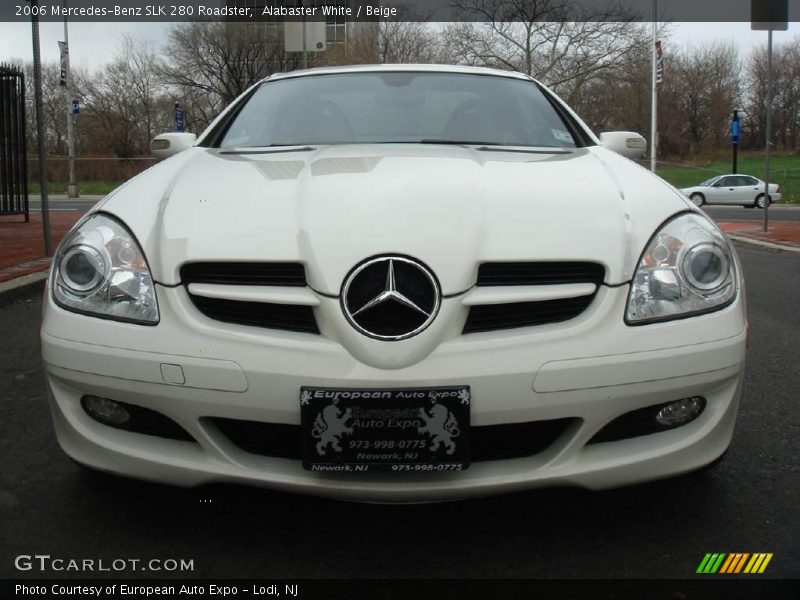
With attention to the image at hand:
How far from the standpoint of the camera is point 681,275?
206 centimetres

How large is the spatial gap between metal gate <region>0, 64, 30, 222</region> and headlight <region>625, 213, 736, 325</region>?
1103 centimetres

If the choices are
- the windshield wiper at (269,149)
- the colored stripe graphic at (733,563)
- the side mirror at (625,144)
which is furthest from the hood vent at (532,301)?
the side mirror at (625,144)

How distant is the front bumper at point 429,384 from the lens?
1.83 m

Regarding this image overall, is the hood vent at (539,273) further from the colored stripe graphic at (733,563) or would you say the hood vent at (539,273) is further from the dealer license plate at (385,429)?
the colored stripe graphic at (733,563)

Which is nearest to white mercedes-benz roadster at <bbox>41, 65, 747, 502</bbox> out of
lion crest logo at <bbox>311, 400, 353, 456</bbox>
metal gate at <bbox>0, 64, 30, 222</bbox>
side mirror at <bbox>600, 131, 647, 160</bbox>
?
lion crest logo at <bbox>311, 400, 353, 456</bbox>

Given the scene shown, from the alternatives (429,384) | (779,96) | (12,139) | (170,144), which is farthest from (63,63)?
(779,96)

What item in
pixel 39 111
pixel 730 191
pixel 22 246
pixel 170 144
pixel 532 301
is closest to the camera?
pixel 532 301

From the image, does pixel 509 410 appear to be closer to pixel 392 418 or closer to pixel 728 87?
pixel 392 418

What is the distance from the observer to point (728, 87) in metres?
57.5

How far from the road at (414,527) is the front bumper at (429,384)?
177mm

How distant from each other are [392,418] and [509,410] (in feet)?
0.85

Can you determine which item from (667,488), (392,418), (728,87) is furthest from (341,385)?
(728,87)

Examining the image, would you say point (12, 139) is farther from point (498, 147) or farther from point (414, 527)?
point (414, 527)
